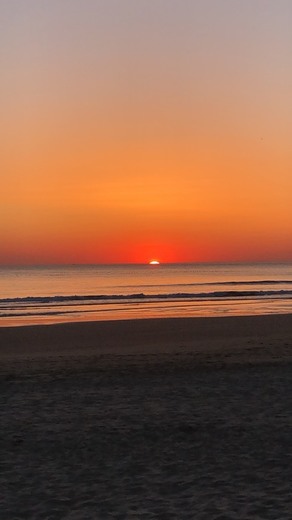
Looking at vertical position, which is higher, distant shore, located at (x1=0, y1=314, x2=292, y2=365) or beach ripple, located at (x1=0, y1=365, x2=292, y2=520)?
distant shore, located at (x1=0, y1=314, x2=292, y2=365)

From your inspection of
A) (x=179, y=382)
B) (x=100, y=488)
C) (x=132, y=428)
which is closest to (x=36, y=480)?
(x=100, y=488)

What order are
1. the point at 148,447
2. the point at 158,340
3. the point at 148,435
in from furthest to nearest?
the point at 158,340 < the point at 148,435 < the point at 148,447

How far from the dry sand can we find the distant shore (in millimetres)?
182

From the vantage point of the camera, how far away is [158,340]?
784 inches

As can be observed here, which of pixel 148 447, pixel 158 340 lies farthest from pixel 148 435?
pixel 158 340

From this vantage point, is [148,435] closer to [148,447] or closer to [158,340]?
[148,447]

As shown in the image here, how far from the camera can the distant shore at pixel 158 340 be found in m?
15.8

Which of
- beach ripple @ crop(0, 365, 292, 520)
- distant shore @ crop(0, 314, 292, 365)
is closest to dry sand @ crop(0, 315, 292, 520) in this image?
beach ripple @ crop(0, 365, 292, 520)

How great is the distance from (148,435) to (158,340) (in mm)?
11720

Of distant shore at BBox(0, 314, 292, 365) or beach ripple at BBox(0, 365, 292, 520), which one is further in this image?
distant shore at BBox(0, 314, 292, 365)

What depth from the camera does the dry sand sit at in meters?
5.80

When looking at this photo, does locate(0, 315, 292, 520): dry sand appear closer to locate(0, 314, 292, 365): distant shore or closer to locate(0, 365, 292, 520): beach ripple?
locate(0, 365, 292, 520): beach ripple

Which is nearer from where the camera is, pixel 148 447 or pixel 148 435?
pixel 148 447

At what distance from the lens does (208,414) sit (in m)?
A: 9.18
